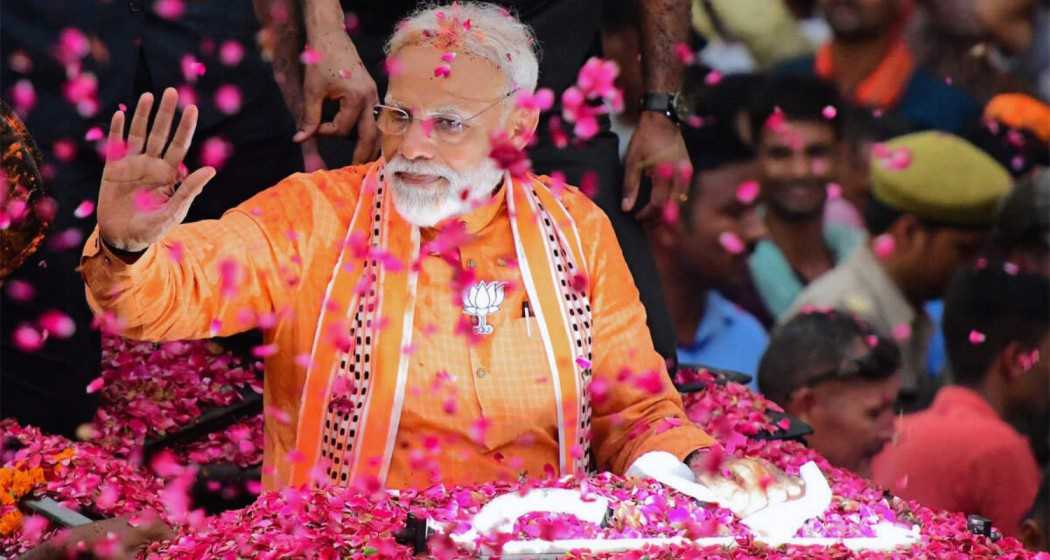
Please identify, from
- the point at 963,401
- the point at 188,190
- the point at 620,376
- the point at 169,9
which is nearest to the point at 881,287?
the point at 963,401

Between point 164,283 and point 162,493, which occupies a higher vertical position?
point 164,283

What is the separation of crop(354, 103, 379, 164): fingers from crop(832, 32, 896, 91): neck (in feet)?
6.88

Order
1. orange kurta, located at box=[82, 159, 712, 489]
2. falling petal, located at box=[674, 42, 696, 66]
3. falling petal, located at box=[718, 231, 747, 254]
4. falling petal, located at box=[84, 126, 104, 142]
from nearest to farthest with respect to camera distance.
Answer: orange kurta, located at box=[82, 159, 712, 489] < falling petal, located at box=[84, 126, 104, 142] < falling petal, located at box=[674, 42, 696, 66] < falling petal, located at box=[718, 231, 747, 254]

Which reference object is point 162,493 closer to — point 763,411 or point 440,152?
point 440,152

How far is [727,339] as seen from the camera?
23.7 ft

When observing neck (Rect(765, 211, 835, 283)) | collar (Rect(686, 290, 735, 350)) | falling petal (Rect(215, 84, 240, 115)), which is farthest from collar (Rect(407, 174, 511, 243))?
neck (Rect(765, 211, 835, 283))

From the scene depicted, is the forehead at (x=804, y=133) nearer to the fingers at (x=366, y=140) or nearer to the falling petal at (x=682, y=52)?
the falling petal at (x=682, y=52)

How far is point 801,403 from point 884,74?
1.19 m

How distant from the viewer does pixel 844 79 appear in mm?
7113

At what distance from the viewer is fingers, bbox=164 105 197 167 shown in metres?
4.58

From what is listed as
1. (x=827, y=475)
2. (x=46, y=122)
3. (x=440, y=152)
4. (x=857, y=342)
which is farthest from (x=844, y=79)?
(x=46, y=122)

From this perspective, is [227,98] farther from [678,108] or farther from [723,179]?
[723,179]

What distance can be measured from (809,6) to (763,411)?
154 cm

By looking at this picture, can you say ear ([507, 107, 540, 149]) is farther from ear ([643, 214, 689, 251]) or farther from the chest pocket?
ear ([643, 214, 689, 251])
